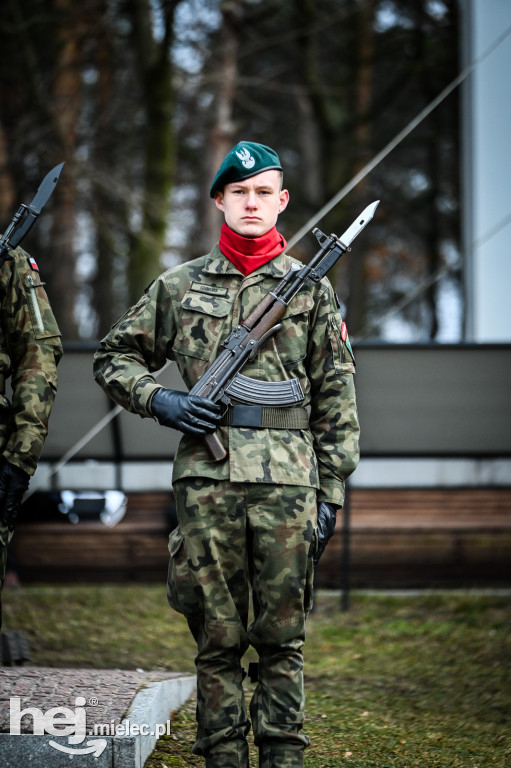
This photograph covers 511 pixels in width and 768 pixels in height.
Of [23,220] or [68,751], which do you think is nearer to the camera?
[68,751]

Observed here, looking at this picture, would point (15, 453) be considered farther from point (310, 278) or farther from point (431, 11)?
point (431, 11)

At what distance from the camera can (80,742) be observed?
2.93 metres

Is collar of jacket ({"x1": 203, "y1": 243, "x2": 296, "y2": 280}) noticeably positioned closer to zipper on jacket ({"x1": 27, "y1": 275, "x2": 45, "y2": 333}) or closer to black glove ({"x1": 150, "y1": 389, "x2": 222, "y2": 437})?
black glove ({"x1": 150, "y1": 389, "x2": 222, "y2": 437})

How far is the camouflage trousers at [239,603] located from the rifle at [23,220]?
106 cm

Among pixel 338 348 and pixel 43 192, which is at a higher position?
pixel 43 192

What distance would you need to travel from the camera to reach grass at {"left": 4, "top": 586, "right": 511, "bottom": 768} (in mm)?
3641

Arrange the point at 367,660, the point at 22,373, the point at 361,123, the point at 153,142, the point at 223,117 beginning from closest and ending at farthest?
the point at 22,373
the point at 367,660
the point at 153,142
the point at 223,117
the point at 361,123

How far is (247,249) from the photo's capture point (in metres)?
3.08

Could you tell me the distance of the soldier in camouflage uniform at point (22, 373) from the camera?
127 inches

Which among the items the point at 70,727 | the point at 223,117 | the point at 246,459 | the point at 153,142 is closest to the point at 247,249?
the point at 246,459

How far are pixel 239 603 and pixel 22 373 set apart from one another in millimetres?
1097

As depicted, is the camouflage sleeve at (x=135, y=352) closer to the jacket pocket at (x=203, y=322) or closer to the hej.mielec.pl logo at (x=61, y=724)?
the jacket pocket at (x=203, y=322)

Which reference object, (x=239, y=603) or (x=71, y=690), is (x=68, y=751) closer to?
(x=71, y=690)

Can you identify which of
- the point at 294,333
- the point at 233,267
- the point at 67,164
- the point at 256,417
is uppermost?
the point at 67,164
